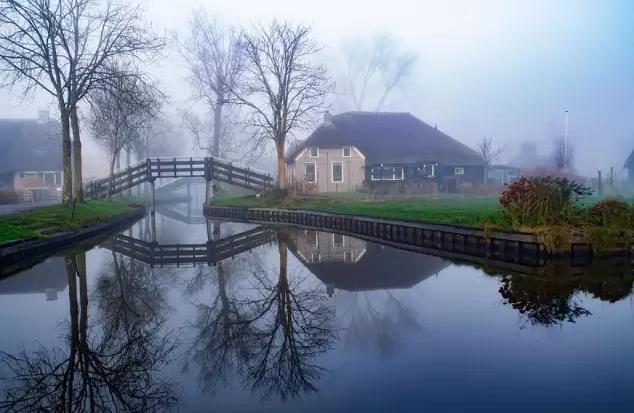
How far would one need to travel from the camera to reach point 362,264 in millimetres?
14695

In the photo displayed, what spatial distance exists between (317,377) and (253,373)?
0.81m

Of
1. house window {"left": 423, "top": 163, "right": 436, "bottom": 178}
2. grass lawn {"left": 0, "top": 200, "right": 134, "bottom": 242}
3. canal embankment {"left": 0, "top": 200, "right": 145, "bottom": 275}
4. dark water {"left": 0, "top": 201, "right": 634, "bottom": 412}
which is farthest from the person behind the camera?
house window {"left": 423, "top": 163, "right": 436, "bottom": 178}

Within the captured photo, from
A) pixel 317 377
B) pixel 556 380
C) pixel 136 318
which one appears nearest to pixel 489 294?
pixel 556 380

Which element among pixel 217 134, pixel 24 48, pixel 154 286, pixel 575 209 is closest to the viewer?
pixel 154 286

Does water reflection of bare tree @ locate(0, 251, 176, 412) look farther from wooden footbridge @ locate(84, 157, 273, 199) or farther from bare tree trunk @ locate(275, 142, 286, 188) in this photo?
wooden footbridge @ locate(84, 157, 273, 199)

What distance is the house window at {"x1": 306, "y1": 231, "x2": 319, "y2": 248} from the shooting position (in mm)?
19750

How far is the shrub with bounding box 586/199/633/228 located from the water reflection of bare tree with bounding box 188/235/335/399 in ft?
27.7

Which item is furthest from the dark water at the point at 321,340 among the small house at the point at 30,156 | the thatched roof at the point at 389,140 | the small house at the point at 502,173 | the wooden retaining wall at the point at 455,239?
the small house at the point at 30,156

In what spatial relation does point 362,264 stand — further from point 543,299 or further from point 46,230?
point 46,230

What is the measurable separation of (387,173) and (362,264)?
103 ft

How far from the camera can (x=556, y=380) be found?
6.03 metres

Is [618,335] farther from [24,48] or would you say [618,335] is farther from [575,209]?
[24,48]

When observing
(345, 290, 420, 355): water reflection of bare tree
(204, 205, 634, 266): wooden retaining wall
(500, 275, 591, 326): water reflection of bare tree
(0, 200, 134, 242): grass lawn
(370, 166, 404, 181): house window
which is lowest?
(345, 290, 420, 355): water reflection of bare tree

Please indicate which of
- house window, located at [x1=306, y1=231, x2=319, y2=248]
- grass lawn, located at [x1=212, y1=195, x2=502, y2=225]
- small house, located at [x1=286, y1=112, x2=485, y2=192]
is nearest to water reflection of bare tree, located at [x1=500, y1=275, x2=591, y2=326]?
grass lawn, located at [x1=212, y1=195, x2=502, y2=225]
